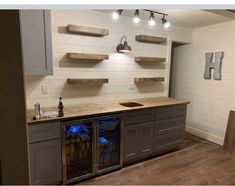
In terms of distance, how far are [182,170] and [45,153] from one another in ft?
6.48

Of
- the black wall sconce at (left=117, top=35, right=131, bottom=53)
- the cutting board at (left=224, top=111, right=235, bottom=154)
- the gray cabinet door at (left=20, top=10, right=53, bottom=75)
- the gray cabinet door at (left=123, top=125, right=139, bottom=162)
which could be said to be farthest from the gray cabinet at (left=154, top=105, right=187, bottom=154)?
the gray cabinet door at (left=20, top=10, right=53, bottom=75)

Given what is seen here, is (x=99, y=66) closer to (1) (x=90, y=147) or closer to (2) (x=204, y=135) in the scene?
(1) (x=90, y=147)

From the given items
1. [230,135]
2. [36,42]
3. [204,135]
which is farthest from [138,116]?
[204,135]

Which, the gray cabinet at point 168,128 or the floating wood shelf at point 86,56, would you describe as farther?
the gray cabinet at point 168,128

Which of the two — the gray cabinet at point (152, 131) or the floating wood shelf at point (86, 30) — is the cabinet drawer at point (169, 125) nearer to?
the gray cabinet at point (152, 131)

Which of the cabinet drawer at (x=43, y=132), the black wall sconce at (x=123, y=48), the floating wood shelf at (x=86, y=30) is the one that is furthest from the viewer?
the black wall sconce at (x=123, y=48)

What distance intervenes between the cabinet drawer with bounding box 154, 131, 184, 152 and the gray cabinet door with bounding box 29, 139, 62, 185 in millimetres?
1588

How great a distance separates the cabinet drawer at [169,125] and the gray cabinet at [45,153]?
160 cm

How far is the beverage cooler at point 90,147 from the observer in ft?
7.43

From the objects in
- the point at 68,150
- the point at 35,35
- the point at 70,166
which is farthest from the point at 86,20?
the point at 70,166

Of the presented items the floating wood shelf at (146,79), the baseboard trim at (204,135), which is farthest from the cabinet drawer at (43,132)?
the baseboard trim at (204,135)

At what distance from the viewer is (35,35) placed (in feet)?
6.76

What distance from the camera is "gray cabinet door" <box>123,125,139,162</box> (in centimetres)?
264

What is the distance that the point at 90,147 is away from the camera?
7.88 feet
